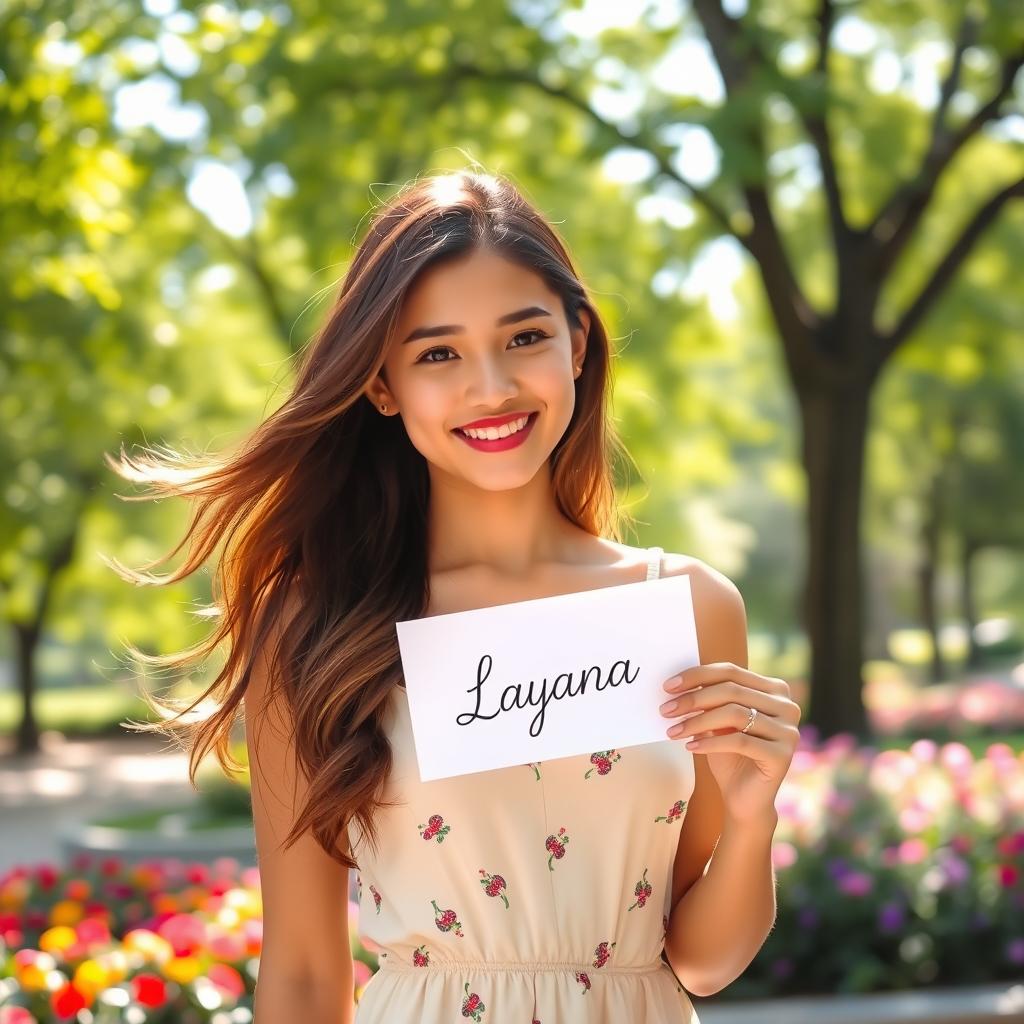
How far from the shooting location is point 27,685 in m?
27.4

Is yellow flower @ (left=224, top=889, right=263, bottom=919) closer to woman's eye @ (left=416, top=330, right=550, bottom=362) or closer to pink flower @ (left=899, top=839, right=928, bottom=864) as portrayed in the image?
pink flower @ (left=899, top=839, right=928, bottom=864)

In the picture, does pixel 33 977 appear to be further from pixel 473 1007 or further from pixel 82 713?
pixel 82 713

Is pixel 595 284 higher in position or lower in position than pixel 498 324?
higher

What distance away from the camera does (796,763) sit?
7.33 m

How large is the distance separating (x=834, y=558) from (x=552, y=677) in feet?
31.2

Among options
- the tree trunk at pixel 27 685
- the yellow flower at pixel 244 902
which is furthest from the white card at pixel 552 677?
the tree trunk at pixel 27 685

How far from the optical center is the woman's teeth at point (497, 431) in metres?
2.31

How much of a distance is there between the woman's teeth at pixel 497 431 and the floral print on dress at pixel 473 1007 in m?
0.84

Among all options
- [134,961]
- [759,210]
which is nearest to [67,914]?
[134,961]

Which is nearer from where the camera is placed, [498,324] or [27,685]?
[498,324]

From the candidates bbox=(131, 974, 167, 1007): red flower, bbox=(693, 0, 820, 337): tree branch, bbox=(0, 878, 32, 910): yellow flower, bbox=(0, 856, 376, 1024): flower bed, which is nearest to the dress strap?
bbox=(0, 856, 376, 1024): flower bed

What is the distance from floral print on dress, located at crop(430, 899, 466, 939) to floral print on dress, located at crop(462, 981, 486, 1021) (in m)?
0.09

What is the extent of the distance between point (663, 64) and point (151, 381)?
5.50 m

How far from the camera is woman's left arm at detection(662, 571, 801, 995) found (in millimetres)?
2113
